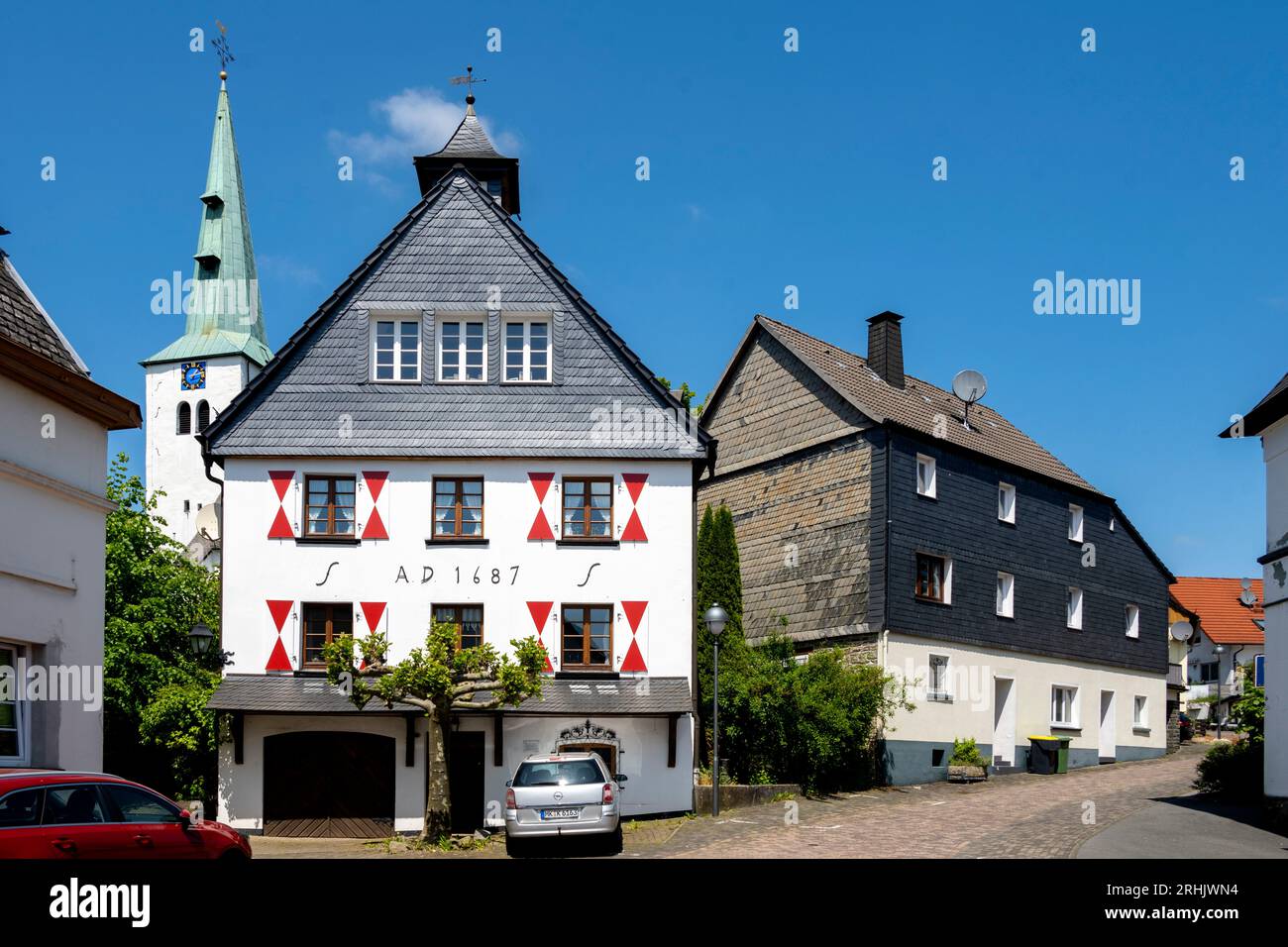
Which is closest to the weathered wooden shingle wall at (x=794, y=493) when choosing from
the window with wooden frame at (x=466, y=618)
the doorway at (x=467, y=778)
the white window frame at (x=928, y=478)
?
the white window frame at (x=928, y=478)

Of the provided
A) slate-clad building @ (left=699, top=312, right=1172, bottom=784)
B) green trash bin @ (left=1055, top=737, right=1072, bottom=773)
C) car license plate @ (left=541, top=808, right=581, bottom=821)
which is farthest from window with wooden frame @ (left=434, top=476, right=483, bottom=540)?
green trash bin @ (left=1055, top=737, right=1072, bottom=773)

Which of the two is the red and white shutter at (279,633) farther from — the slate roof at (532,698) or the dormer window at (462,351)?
the dormer window at (462,351)

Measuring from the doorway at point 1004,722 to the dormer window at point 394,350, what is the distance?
17.6 metres

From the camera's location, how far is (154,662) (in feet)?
101

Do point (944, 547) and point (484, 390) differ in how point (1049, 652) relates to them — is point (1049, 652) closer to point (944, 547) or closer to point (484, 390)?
point (944, 547)

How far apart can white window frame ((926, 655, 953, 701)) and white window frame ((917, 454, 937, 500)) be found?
4011 mm

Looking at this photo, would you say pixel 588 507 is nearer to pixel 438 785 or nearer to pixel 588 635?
pixel 588 635

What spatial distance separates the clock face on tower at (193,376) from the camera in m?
85.8

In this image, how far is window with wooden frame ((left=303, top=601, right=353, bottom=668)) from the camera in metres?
26.2
